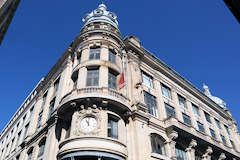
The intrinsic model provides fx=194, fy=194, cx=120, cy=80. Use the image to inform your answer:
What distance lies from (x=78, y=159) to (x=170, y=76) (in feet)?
70.7

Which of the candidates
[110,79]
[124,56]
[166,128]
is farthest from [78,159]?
[124,56]

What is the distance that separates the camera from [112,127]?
1841 cm

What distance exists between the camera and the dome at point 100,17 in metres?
28.1

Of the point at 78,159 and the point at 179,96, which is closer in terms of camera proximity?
the point at 78,159

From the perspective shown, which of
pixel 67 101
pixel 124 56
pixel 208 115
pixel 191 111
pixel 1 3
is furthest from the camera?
pixel 208 115

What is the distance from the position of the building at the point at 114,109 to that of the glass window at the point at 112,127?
0.09 meters

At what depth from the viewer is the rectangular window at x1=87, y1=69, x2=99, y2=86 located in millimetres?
20641

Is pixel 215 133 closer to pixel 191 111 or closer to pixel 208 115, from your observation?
pixel 208 115

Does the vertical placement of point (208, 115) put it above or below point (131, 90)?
above

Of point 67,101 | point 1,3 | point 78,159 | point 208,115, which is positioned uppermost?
point 208,115

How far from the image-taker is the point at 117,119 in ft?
62.8

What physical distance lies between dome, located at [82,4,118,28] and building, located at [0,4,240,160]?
0.05 feet

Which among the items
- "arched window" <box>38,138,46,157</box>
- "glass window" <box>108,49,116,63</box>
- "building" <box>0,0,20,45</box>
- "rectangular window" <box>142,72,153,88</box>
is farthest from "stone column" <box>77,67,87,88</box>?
"building" <box>0,0,20,45</box>

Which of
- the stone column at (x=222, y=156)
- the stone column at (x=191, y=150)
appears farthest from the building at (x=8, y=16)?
the stone column at (x=222, y=156)
